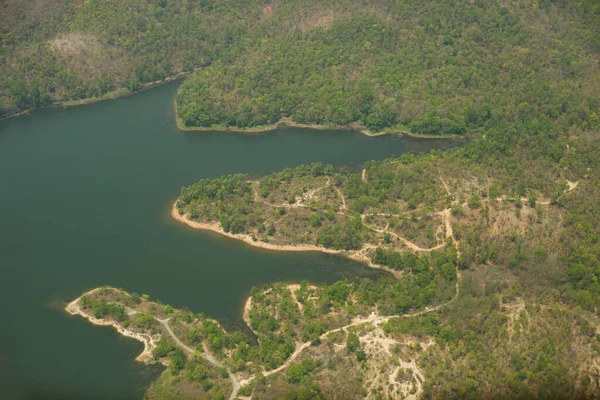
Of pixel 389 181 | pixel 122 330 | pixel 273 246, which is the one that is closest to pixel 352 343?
pixel 273 246

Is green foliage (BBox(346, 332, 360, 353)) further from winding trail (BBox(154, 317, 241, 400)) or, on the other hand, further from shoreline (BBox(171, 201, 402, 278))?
shoreline (BBox(171, 201, 402, 278))

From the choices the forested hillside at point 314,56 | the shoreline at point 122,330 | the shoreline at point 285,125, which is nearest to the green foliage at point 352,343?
the shoreline at point 122,330

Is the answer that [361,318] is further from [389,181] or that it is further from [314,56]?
[314,56]

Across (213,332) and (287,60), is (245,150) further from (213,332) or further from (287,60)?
(213,332)

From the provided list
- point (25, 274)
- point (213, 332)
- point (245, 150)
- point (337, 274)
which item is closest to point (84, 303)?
point (25, 274)

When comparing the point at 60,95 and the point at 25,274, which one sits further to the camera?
the point at 60,95

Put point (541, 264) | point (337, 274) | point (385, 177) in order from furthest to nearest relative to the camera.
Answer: point (385, 177) < point (337, 274) < point (541, 264)
